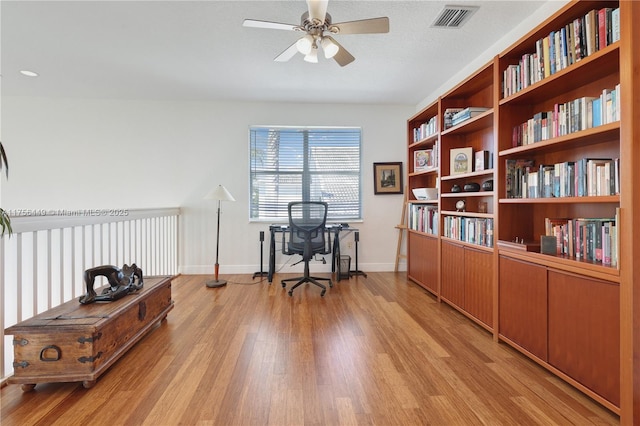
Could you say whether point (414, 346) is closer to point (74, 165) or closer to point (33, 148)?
point (74, 165)

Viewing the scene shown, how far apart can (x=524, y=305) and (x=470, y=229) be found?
80 cm

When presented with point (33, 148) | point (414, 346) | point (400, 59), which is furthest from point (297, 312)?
point (33, 148)

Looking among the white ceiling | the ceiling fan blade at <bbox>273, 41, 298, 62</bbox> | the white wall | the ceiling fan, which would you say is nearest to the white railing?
the white wall

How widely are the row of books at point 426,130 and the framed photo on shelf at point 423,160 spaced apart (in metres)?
0.19

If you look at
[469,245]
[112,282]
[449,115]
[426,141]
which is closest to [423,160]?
[426,141]

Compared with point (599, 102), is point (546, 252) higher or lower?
lower

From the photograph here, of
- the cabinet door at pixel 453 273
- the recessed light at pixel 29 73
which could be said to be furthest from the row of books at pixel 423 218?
the recessed light at pixel 29 73

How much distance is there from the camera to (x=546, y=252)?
173cm

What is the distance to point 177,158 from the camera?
4.14 m

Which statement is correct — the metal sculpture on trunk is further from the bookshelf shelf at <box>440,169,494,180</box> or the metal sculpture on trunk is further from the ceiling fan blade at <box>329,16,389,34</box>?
the bookshelf shelf at <box>440,169,494,180</box>

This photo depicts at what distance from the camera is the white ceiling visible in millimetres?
2174

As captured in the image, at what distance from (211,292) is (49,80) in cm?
332

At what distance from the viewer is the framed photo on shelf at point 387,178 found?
431cm

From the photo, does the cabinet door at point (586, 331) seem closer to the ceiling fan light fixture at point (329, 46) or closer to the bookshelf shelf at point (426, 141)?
the bookshelf shelf at point (426, 141)
